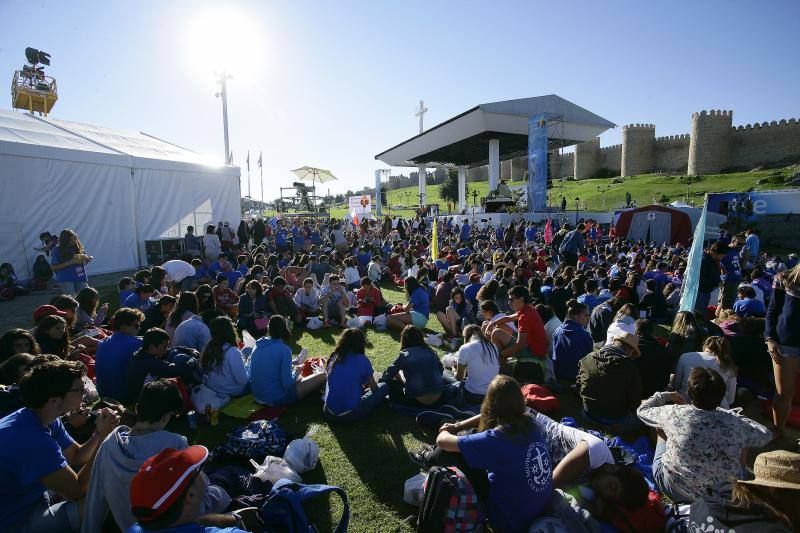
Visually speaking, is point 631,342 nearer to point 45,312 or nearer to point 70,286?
point 45,312

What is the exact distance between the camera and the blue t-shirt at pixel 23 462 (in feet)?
7.21

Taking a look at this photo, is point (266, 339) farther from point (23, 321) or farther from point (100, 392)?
point (23, 321)

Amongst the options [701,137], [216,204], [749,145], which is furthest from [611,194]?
[216,204]

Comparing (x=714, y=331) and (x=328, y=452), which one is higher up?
(x=714, y=331)

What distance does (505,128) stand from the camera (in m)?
30.5

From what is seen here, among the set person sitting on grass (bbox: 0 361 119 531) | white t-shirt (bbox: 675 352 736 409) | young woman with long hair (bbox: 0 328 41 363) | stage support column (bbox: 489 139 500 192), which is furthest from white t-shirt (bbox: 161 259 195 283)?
stage support column (bbox: 489 139 500 192)

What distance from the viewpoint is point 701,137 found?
44062mm

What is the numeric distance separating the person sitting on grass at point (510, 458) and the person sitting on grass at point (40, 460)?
239cm

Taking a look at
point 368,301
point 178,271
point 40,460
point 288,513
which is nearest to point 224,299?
point 178,271

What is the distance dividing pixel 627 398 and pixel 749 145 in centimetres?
5400

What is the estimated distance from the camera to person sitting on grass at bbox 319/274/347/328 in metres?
8.04

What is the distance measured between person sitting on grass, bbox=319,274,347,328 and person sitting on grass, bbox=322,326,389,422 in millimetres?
3613

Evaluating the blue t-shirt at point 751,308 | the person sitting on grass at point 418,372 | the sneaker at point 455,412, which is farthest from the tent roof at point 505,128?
the sneaker at point 455,412

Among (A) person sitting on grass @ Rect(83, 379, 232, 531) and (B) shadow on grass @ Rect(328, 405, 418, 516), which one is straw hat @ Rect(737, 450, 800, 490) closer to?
(B) shadow on grass @ Rect(328, 405, 418, 516)
